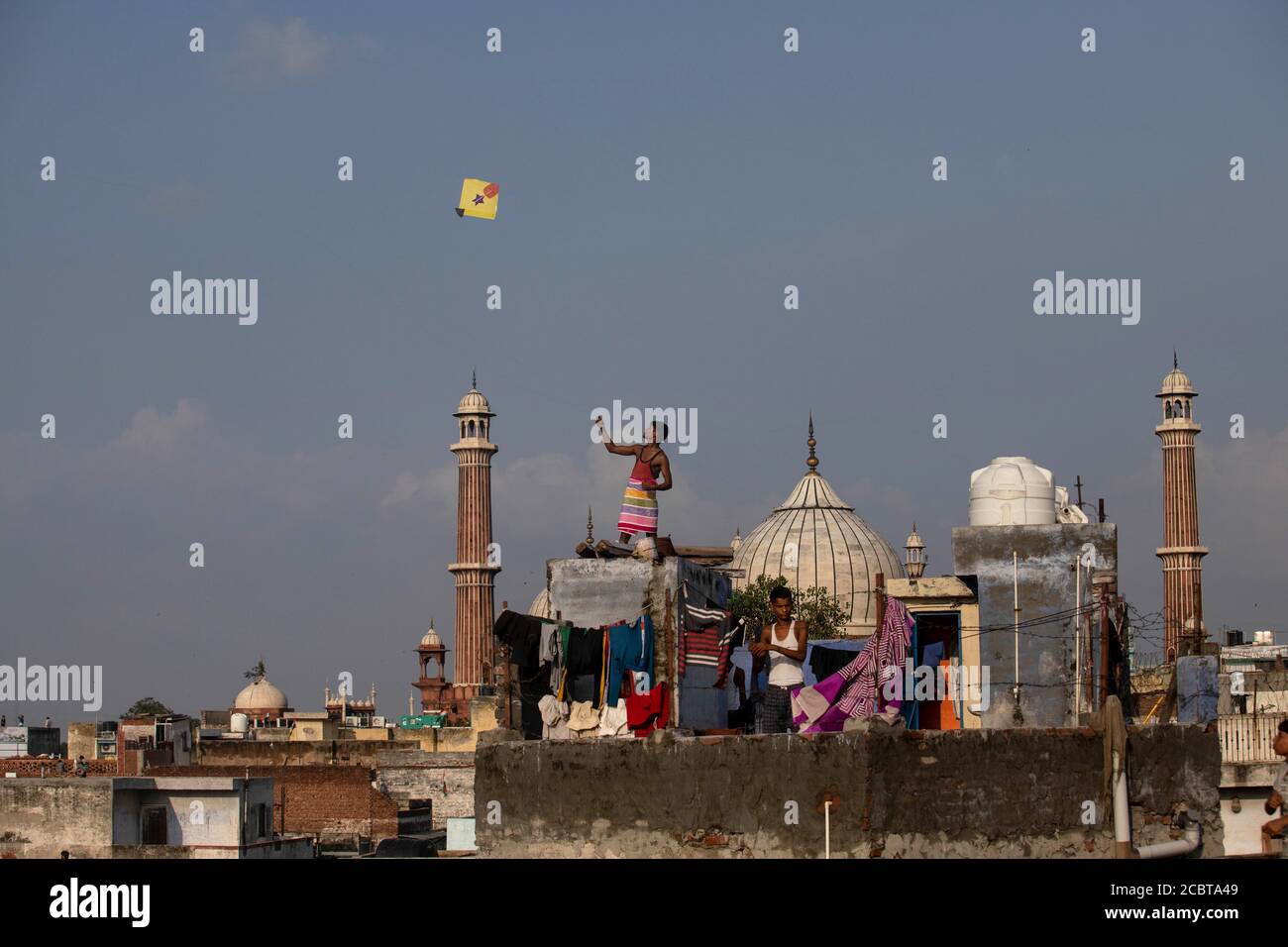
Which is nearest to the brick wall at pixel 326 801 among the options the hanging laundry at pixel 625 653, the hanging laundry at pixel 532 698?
the hanging laundry at pixel 532 698

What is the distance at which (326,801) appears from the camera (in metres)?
39.7

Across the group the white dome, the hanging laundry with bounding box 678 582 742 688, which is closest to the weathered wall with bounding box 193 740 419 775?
the white dome

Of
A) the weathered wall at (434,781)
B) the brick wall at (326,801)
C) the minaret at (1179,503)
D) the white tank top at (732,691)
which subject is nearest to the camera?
the white tank top at (732,691)

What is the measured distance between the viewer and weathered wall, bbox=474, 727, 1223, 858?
542 inches

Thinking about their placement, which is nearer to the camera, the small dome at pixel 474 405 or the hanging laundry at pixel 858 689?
the hanging laundry at pixel 858 689

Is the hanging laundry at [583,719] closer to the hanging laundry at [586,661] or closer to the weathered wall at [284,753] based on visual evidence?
the hanging laundry at [586,661]

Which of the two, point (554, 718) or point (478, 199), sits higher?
point (478, 199)

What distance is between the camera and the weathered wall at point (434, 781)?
43625 mm

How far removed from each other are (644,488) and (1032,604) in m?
3.65

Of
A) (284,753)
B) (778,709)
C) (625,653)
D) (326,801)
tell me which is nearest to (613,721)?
(625,653)

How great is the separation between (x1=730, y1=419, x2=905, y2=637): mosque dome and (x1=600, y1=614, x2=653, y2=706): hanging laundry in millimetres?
38192

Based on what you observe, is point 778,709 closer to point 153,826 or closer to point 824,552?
point 153,826
